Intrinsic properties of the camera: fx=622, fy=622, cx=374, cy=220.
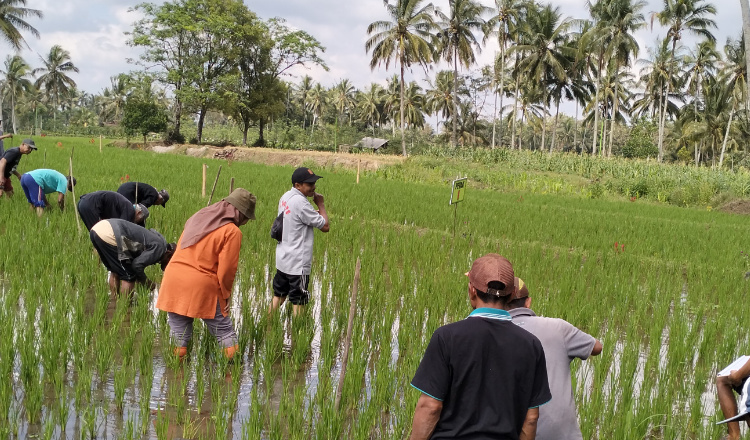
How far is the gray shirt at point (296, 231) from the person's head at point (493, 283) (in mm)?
2672

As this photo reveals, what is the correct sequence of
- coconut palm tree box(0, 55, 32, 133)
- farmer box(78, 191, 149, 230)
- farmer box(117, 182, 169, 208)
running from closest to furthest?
1. farmer box(78, 191, 149, 230)
2. farmer box(117, 182, 169, 208)
3. coconut palm tree box(0, 55, 32, 133)

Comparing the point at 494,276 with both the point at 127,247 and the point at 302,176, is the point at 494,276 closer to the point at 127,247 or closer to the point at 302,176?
the point at 302,176

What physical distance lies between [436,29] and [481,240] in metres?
25.8

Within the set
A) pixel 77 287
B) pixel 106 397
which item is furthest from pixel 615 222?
pixel 106 397

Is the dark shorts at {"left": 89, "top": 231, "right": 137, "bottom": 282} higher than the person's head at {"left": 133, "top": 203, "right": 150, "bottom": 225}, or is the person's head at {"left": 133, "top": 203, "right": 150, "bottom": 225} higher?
the person's head at {"left": 133, "top": 203, "right": 150, "bottom": 225}

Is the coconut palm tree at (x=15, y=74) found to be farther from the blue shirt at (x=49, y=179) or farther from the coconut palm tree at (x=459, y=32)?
the blue shirt at (x=49, y=179)

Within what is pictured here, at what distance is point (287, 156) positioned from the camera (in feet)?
94.1

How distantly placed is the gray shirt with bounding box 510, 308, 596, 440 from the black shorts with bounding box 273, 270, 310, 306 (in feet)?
8.36

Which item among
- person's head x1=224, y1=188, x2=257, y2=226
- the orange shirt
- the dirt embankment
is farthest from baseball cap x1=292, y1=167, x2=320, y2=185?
the dirt embankment

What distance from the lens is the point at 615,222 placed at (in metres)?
11.4

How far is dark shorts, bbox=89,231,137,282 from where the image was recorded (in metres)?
4.41

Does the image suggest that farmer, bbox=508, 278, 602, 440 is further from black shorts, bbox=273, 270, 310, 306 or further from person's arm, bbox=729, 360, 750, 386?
black shorts, bbox=273, 270, 310, 306

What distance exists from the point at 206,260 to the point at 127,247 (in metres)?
1.26

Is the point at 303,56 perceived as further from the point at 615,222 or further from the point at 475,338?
the point at 475,338
